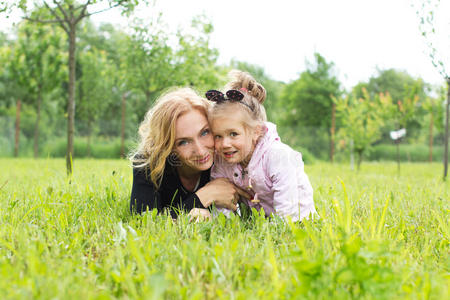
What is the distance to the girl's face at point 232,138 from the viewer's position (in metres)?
2.71

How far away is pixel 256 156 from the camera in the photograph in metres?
2.73

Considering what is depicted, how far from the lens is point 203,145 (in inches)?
107

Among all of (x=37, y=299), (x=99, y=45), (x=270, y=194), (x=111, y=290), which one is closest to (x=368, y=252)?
(x=111, y=290)

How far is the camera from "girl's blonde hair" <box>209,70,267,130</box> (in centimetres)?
279

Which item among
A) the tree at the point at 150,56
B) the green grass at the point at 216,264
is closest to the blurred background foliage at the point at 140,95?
the tree at the point at 150,56

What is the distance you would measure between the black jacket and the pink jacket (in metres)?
0.27

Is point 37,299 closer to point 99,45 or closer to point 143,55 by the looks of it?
point 143,55

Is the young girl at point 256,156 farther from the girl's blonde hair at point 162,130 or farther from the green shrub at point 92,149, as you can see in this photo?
the green shrub at point 92,149

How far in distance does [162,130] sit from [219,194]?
690 mm

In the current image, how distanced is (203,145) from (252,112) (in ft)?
1.65

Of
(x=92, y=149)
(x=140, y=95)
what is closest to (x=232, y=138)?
(x=92, y=149)

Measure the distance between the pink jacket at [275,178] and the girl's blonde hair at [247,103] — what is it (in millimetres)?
147

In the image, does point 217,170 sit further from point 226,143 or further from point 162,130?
point 162,130

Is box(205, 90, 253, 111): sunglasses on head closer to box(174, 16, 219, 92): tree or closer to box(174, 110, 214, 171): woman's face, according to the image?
box(174, 110, 214, 171): woman's face
